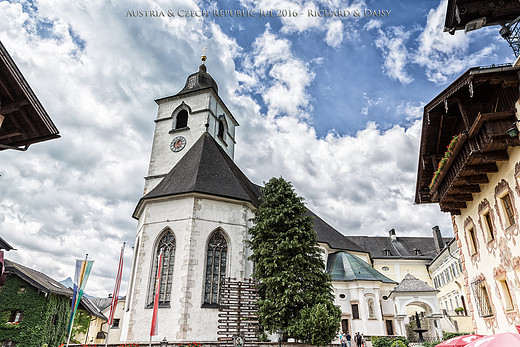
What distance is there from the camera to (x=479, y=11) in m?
10.9

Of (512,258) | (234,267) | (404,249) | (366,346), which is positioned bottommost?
(366,346)

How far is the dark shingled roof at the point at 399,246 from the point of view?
47.4 m

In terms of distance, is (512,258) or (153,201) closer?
(512,258)

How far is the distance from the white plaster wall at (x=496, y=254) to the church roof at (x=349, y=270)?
1599 centimetres

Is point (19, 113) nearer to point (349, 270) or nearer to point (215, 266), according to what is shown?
point (215, 266)

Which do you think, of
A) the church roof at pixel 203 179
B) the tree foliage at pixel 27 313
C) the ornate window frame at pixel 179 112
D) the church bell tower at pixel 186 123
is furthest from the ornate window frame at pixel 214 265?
the tree foliage at pixel 27 313

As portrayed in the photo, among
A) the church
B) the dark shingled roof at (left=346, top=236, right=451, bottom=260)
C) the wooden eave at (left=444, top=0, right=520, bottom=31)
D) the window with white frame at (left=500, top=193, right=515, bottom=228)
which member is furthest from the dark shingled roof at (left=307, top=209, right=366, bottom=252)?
the window with white frame at (left=500, top=193, right=515, bottom=228)

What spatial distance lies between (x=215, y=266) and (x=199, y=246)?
1.39 metres

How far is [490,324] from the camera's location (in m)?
9.68

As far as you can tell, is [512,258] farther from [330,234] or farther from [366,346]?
[330,234]

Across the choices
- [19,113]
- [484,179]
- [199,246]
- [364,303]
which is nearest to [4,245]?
[19,113]

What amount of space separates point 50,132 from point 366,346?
21.7m

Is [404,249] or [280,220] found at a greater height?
[404,249]

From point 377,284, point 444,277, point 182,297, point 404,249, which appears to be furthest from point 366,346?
point 404,249
